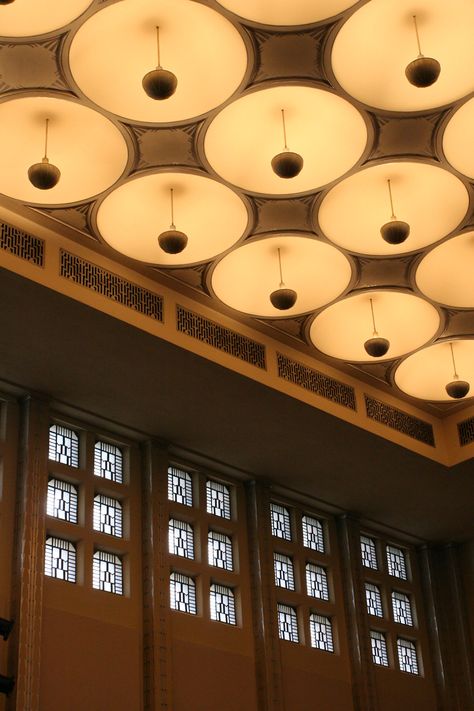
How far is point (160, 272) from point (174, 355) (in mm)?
810

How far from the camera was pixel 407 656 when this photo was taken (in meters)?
13.6

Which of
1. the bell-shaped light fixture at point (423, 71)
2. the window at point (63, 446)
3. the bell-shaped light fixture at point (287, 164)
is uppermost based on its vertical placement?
the bell-shaped light fixture at point (287, 164)

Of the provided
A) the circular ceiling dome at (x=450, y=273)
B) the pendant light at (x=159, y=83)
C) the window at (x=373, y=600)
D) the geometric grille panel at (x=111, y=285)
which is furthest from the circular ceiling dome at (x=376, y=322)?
the pendant light at (x=159, y=83)

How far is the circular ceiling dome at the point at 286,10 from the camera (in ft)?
24.2

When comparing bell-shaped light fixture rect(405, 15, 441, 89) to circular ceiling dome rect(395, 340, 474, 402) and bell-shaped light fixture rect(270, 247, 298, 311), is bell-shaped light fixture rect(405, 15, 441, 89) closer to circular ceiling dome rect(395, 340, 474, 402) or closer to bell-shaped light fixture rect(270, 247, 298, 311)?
bell-shaped light fixture rect(270, 247, 298, 311)

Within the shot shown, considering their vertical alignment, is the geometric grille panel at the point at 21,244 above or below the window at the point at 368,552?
above

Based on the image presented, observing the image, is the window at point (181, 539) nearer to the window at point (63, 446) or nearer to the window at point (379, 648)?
the window at point (63, 446)

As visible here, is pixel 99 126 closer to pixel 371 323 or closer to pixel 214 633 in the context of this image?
pixel 371 323

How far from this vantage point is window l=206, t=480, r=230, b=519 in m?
12.1

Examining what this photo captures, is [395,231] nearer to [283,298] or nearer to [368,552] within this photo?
[283,298]

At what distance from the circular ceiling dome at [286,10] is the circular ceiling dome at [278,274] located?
2.56 m

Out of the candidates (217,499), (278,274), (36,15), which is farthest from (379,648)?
(36,15)

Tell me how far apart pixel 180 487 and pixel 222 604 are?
1.37 m

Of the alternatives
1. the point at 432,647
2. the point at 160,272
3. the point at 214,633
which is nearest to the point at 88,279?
the point at 160,272
